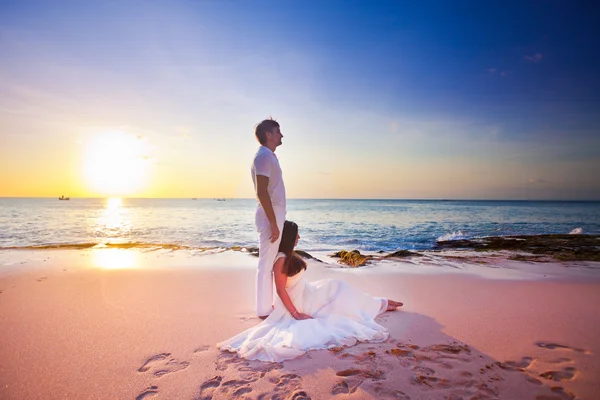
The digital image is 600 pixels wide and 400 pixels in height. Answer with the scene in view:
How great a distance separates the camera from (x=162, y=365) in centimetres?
284

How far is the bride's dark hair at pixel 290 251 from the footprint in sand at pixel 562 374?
8.39 feet

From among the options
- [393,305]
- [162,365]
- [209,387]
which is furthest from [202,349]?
[393,305]

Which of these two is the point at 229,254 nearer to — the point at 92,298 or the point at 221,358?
the point at 92,298

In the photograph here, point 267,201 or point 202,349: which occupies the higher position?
point 267,201

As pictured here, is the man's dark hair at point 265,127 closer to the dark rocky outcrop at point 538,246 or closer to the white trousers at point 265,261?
the white trousers at point 265,261

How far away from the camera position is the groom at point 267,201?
3.87 m

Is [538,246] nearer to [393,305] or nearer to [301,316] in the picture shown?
[393,305]

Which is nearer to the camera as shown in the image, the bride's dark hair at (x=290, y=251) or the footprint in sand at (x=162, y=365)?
the footprint in sand at (x=162, y=365)

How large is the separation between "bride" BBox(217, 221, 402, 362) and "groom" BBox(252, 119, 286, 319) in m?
0.16

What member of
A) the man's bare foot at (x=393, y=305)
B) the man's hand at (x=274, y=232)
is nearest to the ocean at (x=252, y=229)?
the man's bare foot at (x=393, y=305)

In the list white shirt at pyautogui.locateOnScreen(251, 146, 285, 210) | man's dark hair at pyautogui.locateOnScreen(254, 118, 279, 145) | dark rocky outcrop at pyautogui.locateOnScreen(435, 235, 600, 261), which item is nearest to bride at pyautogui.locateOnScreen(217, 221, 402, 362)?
white shirt at pyautogui.locateOnScreen(251, 146, 285, 210)

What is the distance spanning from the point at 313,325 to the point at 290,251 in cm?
97

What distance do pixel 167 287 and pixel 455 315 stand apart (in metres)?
4.57

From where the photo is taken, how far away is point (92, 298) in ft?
15.5
